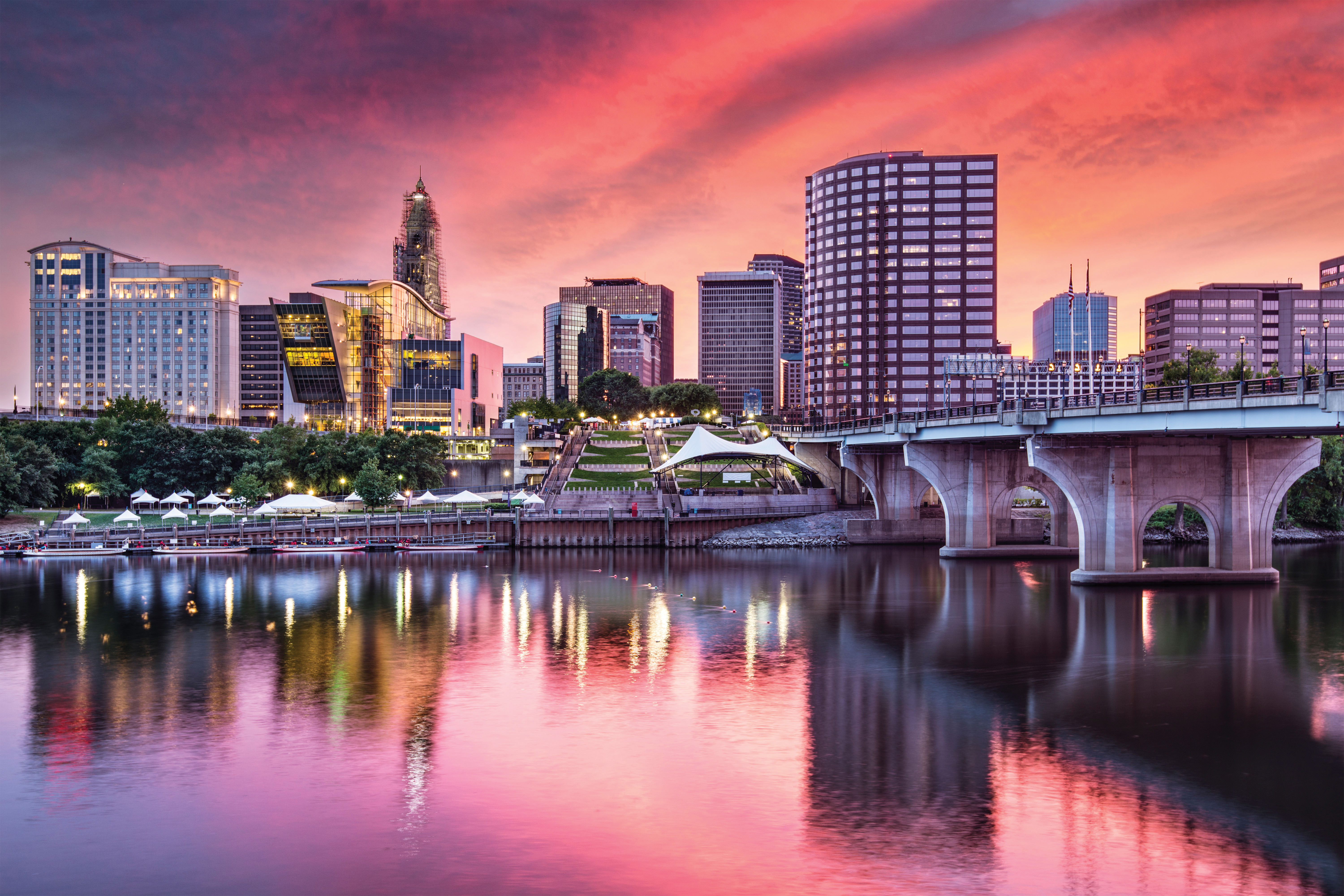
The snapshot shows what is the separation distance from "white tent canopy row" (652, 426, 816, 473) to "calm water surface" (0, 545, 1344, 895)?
47266mm

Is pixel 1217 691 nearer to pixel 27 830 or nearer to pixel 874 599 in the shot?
pixel 874 599

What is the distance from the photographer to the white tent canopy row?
10844 centimetres

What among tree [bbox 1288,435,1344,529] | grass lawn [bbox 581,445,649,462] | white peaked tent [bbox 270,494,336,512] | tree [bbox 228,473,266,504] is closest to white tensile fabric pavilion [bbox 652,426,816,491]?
grass lawn [bbox 581,445,649,462]

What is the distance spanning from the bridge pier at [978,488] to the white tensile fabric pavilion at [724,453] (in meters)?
23.0

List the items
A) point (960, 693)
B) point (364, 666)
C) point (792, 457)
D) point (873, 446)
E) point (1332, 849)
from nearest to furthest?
1. point (1332, 849)
2. point (960, 693)
3. point (364, 666)
4. point (873, 446)
5. point (792, 457)

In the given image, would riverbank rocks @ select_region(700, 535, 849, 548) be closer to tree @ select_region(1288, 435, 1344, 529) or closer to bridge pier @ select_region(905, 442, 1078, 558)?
bridge pier @ select_region(905, 442, 1078, 558)

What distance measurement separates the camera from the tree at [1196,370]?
11138 cm

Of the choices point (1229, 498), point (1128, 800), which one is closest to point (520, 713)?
point (1128, 800)

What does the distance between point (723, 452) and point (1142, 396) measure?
56.5 metres

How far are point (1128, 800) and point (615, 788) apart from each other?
14.5 meters

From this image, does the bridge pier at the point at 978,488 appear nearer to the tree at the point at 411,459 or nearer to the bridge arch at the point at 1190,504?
the bridge arch at the point at 1190,504

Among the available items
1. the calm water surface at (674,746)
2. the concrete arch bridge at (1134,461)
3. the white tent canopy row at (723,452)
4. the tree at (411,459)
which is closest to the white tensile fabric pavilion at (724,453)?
the white tent canopy row at (723,452)

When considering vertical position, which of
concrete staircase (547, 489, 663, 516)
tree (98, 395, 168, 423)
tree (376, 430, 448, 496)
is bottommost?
concrete staircase (547, 489, 663, 516)

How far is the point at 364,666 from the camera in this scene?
4416cm
